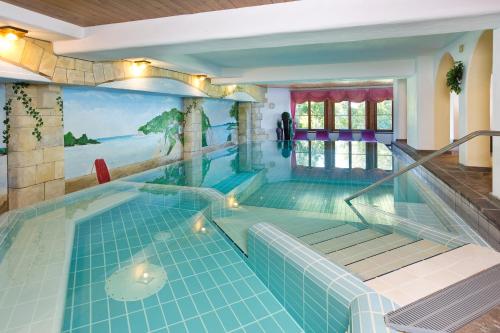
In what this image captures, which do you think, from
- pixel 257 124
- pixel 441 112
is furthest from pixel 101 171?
pixel 257 124

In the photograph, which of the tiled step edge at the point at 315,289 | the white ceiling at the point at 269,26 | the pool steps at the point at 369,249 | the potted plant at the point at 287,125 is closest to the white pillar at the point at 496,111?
the white ceiling at the point at 269,26

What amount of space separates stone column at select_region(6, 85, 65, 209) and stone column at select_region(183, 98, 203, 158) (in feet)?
16.9

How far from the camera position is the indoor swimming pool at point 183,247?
8.25ft

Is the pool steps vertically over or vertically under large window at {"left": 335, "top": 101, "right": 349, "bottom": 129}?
under

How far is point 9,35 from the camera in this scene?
4.80 metres

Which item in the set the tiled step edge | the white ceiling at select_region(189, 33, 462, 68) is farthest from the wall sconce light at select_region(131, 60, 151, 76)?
the tiled step edge

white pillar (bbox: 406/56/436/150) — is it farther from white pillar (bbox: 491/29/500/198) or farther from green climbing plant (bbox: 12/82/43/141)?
green climbing plant (bbox: 12/82/43/141)

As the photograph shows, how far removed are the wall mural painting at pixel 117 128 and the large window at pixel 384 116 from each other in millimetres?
11240

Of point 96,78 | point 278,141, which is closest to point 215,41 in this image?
point 96,78

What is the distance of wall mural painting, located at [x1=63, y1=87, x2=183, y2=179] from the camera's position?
278 inches

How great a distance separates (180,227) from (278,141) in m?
13.5

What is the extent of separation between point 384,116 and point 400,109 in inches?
171

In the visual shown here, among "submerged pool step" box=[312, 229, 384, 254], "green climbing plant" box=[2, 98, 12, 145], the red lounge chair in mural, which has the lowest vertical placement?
"submerged pool step" box=[312, 229, 384, 254]

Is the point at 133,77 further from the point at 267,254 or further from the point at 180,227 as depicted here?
the point at 267,254
